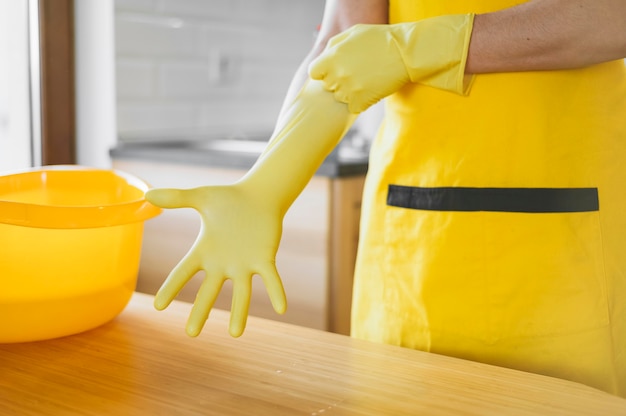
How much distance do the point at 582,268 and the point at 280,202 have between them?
416 millimetres

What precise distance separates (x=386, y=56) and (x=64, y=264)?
0.43 meters

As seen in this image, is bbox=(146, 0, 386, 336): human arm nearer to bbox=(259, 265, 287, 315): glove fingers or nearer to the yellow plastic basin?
bbox=(259, 265, 287, 315): glove fingers

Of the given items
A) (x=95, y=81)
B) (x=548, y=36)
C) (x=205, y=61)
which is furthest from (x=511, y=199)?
(x=205, y=61)

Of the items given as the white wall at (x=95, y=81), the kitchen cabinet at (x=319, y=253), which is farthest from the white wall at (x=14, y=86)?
the kitchen cabinet at (x=319, y=253)

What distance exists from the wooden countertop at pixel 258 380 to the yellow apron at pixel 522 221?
0.63ft

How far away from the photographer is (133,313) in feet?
3.37

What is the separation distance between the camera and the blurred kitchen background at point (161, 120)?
6.34 feet

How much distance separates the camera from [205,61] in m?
2.50

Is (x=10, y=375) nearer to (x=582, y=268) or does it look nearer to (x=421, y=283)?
(x=421, y=283)

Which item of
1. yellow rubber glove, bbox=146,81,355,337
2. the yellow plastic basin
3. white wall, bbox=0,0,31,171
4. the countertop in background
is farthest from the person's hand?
white wall, bbox=0,0,31,171

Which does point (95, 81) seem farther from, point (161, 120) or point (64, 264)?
→ point (64, 264)

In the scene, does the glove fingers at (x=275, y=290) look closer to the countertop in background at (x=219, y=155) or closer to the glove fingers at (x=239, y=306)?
the glove fingers at (x=239, y=306)

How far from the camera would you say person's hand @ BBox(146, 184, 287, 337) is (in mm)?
788

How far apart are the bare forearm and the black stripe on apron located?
0.15m
